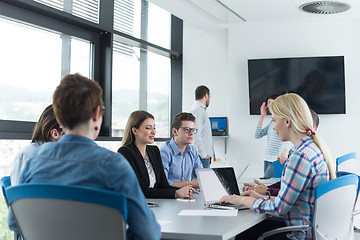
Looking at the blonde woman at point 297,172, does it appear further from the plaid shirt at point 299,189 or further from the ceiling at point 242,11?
the ceiling at point 242,11

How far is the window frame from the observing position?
3812mm

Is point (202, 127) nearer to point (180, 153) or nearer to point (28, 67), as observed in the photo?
point (180, 153)

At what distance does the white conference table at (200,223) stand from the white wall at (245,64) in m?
4.43

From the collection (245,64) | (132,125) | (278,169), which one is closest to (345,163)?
(278,169)

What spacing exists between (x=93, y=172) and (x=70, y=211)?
15 cm

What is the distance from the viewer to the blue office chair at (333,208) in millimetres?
2117

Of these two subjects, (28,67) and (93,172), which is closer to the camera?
(93,172)

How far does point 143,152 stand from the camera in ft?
10.7

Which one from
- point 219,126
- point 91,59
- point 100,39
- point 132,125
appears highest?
point 100,39

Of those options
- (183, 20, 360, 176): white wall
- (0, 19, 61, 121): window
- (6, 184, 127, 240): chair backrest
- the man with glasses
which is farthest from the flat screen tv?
(6, 184, 127, 240): chair backrest

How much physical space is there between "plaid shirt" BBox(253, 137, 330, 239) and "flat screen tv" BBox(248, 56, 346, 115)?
4.36 metres

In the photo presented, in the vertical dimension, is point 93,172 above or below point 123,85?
below

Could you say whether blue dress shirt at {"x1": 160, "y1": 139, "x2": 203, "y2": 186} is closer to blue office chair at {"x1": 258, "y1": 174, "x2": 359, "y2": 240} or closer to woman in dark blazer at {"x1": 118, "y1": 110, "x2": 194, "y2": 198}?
woman in dark blazer at {"x1": 118, "y1": 110, "x2": 194, "y2": 198}

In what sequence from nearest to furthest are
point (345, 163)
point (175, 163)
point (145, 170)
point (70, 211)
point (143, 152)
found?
point (70, 211) → point (145, 170) → point (143, 152) → point (175, 163) → point (345, 163)
